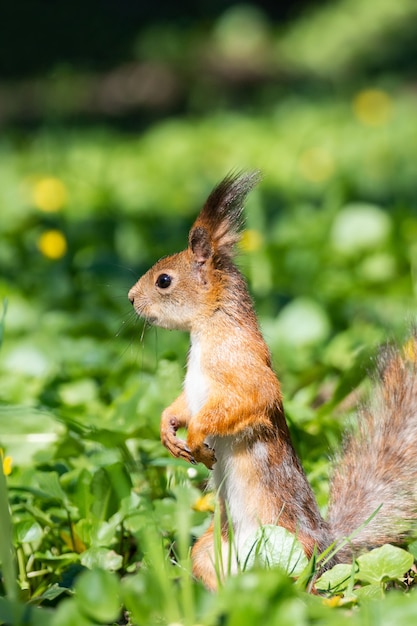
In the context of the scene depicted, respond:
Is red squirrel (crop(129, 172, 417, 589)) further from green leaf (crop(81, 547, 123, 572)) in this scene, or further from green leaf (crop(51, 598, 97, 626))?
green leaf (crop(51, 598, 97, 626))

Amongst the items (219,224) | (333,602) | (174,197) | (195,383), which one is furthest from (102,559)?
(174,197)

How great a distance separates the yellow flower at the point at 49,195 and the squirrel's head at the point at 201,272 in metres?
2.72

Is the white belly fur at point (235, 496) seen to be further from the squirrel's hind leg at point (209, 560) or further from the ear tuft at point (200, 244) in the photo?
the ear tuft at point (200, 244)

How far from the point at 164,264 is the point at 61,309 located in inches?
63.0

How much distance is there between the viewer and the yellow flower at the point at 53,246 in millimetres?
3975

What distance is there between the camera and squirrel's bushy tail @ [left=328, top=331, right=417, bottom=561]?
197cm

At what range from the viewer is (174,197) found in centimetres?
536

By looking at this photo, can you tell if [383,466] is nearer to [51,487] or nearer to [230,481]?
[230,481]

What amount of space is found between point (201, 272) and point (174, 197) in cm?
332

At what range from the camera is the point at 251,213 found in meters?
4.21

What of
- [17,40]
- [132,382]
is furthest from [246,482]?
[17,40]

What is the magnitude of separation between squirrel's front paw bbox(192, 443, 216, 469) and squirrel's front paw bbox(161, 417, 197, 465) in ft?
0.09

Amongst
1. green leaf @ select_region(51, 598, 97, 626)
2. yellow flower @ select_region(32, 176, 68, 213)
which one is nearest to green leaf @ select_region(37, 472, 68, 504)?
green leaf @ select_region(51, 598, 97, 626)

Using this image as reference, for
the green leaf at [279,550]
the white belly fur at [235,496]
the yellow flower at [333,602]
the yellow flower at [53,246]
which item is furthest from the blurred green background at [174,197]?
the yellow flower at [333,602]
